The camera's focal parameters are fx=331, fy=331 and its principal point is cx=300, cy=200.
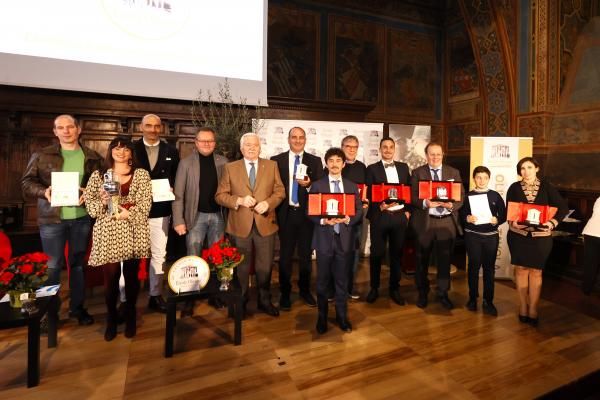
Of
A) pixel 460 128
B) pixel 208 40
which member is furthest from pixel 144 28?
pixel 460 128

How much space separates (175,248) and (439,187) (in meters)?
3.70

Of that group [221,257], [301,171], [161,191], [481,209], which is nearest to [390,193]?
[481,209]

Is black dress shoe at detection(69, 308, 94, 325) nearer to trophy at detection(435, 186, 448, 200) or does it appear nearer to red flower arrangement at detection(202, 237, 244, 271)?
red flower arrangement at detection(202, 237, 244, 271)

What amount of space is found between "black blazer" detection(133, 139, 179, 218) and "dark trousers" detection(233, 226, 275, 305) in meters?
0.75

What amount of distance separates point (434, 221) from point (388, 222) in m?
0.45

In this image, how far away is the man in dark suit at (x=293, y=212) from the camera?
3281mm

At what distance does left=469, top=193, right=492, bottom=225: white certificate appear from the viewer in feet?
10.3

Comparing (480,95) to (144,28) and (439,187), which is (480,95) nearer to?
(439,187)

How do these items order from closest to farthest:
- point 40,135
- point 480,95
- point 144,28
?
point 144,28 < point 40,135 < point 480,95

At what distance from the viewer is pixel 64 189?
2.56 m

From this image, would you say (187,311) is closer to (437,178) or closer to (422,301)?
(422,301)

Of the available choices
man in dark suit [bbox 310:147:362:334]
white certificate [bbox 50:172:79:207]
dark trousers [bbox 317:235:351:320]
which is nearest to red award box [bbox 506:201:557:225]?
man in dark suit [bbox 310:147:362:334]

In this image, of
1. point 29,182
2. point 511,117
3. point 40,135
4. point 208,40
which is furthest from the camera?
point 511,117

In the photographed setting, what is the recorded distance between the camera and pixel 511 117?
580cm
